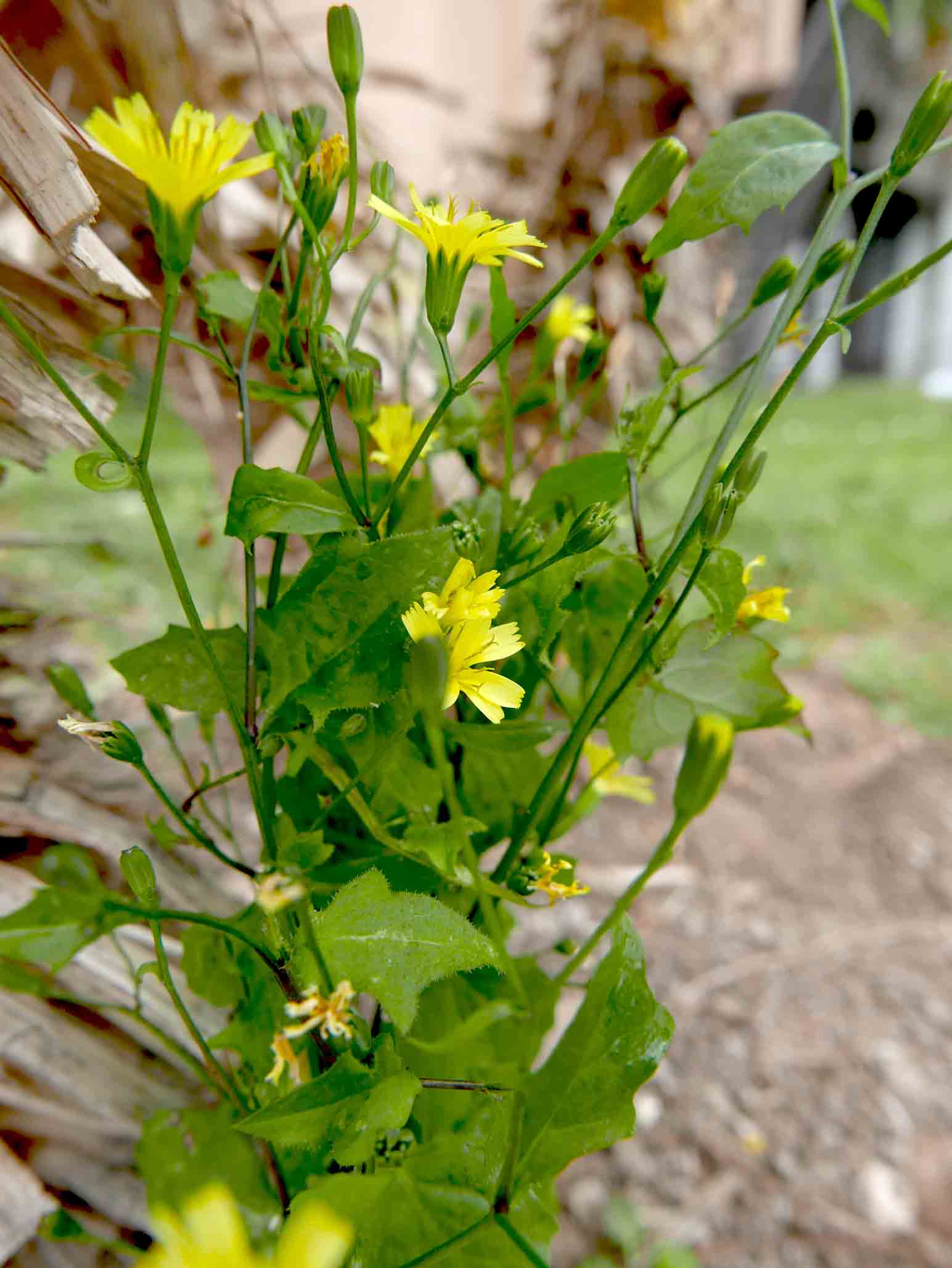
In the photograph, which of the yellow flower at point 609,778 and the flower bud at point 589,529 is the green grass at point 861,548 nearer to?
the yellow flower at point 609,778

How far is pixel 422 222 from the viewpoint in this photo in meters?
0.27

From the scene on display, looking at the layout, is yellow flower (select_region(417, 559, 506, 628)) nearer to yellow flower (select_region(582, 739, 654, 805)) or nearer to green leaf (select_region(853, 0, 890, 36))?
yellow flower (select_region(582, 739, 654, 805))

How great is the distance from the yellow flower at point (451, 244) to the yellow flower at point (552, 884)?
174 millimetres

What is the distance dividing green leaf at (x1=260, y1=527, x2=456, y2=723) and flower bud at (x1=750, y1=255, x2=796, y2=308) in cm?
18

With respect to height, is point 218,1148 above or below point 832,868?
above

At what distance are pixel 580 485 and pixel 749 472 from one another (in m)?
0.07

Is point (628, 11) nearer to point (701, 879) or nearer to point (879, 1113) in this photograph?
point (701, 879)

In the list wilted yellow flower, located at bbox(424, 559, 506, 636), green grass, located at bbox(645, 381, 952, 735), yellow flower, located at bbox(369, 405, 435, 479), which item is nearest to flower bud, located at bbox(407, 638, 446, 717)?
wilted yellow flower, located at bbox(424, 559, 506, 636)

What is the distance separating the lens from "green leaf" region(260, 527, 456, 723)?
277 mm

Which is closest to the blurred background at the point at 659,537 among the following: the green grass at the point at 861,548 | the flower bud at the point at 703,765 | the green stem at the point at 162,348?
the green grass at the point at 861,548

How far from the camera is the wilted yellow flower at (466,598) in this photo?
265 mm

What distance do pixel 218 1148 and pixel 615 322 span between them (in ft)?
2.69

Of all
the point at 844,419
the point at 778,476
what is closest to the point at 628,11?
the point at 778,476

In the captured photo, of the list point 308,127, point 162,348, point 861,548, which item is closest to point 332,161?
point 308,127
